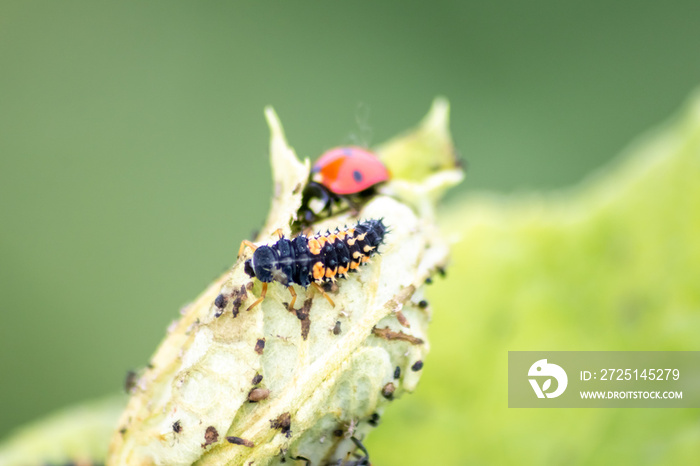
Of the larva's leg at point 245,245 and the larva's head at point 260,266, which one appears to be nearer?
the larva's head at point 260,266

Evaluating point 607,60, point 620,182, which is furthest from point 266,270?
point 607,60

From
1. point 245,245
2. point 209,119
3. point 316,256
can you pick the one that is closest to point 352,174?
point 316,256

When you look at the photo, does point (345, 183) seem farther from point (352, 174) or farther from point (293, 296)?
point (293, 296)

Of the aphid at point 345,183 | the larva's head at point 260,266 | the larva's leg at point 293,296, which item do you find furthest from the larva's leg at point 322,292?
the aphid at point 345,183

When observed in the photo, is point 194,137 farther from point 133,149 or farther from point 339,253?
point 339,253

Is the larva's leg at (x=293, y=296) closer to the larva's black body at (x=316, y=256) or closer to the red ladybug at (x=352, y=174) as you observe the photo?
the larva's black body at (x=316, y=256)

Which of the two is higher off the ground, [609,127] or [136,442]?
[609,127]

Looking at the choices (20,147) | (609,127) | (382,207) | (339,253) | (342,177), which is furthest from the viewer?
(609,127)
